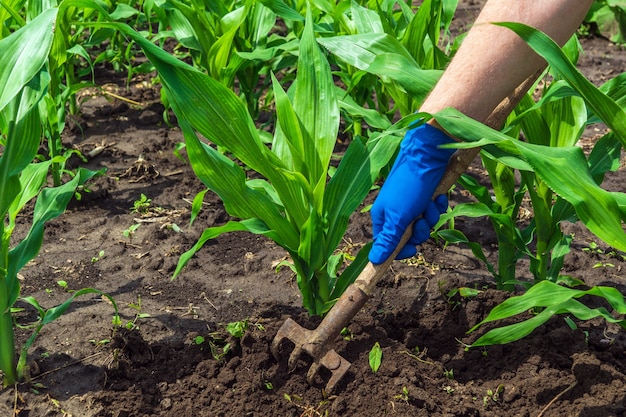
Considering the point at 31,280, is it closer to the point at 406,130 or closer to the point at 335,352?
the point at 335,352

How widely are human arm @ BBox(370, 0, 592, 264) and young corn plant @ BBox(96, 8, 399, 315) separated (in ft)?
0.39

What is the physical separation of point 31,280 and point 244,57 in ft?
3.98

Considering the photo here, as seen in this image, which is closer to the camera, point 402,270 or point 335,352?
point 335,352

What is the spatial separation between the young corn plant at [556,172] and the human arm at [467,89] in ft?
0.45

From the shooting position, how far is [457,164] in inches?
81.7

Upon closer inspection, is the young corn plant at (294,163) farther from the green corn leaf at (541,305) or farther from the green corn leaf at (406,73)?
the green corn leaf at (541,305)

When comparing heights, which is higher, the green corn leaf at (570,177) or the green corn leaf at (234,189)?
the green corn leaf at (570,177)

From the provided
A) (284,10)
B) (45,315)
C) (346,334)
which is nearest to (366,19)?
(284,10)

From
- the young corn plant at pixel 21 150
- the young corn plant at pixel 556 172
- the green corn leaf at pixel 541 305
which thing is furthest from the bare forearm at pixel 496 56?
the young corn plant at pixel 21 150

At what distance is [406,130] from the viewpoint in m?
1.96

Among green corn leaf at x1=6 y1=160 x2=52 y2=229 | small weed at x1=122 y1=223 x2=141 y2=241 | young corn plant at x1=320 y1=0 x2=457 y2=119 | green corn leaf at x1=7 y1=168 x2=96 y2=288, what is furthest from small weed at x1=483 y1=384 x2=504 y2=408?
small weed at x1=122 y1=223 x2=141 y2=241

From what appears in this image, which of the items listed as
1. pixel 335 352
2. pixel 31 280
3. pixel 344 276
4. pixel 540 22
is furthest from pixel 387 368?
pixel 31 280

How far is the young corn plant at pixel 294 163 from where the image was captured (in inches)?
80.9

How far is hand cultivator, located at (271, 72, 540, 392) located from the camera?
2.07 metres
